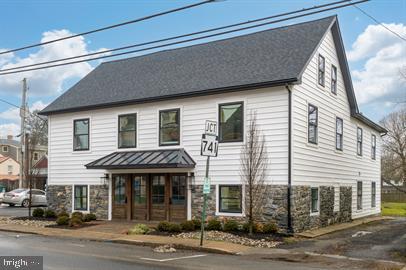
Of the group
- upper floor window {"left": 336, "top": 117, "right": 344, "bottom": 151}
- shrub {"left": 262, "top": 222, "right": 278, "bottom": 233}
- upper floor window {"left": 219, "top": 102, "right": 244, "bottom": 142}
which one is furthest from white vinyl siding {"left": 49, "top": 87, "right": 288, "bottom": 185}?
upper floor window {"left": 336, "top": 117, "right": 344, "bottom": 151}

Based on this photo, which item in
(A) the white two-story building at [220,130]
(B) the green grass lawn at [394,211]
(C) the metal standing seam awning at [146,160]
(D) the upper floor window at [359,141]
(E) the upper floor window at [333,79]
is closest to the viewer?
(A) the white two-story building at [220,130]

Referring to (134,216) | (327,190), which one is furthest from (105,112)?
(327,190)

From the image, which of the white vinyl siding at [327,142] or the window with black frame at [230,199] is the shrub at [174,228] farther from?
Result: the white vinyl siding at [327,142]

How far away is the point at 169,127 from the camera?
21250 millimetres

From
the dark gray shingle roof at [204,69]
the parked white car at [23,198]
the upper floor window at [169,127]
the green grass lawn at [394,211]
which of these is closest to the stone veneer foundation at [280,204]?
the upper floor window at [169,127]

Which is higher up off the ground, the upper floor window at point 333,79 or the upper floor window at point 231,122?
the upper floor window at point 333,79

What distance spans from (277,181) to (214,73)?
18.3ft

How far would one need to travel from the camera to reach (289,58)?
19.5m

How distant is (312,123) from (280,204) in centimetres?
399

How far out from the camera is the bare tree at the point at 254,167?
17.6 metres

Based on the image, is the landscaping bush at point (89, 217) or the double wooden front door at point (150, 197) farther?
the landscaping bush at point (89, 217)

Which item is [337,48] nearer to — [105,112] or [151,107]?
[151,107]

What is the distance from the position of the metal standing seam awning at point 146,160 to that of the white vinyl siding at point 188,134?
1.26 ft

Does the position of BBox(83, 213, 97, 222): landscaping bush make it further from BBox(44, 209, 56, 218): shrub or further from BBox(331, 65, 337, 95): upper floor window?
BBox(331, 65, 337, 95): upper floor window
